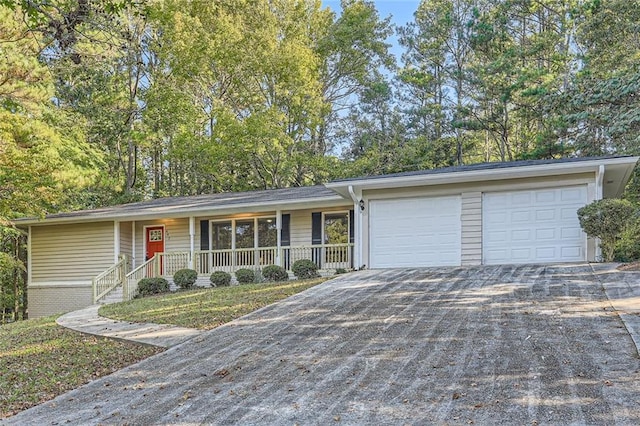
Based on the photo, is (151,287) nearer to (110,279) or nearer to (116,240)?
(110,279)

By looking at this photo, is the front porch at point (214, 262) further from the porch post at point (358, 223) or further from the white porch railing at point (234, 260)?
the porch post at point (358, 223)

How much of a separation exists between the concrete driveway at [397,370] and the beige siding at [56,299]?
10261 mm

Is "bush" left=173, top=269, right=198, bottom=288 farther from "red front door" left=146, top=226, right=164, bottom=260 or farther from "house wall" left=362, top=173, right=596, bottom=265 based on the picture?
"house wall" left=362, top=173, right=596, bottom=265

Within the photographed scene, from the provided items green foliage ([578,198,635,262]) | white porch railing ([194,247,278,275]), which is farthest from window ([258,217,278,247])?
green foliage ([578,198,635,262])

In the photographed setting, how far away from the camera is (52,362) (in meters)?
6.84

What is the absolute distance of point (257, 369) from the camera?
220 inches

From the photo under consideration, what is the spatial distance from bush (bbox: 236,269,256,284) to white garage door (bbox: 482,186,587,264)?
6.04 metres

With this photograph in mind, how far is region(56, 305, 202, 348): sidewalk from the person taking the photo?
7.48 meters

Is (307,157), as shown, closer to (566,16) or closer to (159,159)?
(159,159)

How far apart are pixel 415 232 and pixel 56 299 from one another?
37.7ft

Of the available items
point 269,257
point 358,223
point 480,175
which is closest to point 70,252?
point 269,257

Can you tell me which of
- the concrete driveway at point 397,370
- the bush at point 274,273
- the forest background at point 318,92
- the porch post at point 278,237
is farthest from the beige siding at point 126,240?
the concrete driveway at point 397,370

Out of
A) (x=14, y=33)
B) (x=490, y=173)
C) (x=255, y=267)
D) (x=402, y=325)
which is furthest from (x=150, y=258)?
(x=402, y=325)

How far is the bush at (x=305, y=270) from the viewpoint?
Result: 45.3 ft
